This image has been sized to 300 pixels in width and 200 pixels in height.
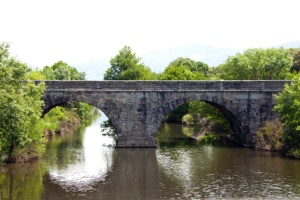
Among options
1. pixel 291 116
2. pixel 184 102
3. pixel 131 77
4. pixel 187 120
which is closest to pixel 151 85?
pixel 184 102

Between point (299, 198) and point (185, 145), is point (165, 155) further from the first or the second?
point (299, 198)

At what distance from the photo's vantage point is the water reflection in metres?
27.8

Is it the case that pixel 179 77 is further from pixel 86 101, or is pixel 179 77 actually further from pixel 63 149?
pixel 63 149

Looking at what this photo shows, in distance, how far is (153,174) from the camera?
29.9 meters

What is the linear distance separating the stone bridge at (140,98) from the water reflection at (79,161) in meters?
3.12

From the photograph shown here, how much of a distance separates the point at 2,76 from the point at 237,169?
17599 mm

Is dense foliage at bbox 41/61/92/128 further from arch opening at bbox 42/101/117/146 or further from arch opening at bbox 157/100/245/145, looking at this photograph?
arch opening at bbox 157/100/245/145

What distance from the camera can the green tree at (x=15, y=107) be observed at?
27188mm

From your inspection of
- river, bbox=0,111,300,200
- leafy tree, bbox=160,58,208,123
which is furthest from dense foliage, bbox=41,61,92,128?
leafy tree, bbox=160,58,208,123

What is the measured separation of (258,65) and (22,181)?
34.6 metres

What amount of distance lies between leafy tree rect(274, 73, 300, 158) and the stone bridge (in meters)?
4.50

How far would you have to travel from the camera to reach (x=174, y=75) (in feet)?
212

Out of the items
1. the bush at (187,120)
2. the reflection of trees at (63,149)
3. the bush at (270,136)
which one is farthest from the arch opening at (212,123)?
the reflection of trees at (63,149)

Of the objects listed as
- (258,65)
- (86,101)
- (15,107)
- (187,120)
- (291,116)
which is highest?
(258,65)
